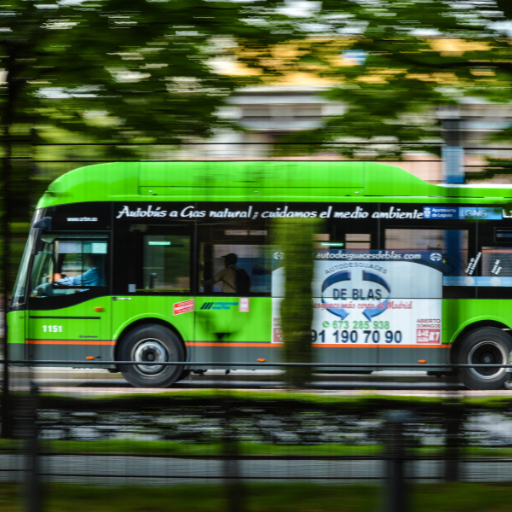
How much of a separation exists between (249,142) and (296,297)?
2.28m

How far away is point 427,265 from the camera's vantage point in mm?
6488

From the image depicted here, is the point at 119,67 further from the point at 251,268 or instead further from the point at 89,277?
the point at 89,277

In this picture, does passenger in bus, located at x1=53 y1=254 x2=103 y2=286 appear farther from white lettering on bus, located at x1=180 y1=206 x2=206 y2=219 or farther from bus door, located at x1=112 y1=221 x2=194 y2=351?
white lettering on bus, located at x1=180 y1=206 x2=206 y2=219

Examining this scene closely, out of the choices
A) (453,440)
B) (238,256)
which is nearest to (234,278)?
(238,256)

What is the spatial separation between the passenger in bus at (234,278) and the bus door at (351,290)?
1.56 m

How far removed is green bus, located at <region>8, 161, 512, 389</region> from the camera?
13.3ft

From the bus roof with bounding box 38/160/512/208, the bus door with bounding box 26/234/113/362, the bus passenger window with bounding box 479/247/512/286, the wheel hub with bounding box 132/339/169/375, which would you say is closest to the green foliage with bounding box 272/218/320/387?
the bus roof with bounding box 38/160/512/208

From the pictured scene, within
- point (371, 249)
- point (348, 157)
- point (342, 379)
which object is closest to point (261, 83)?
point (348, 157)

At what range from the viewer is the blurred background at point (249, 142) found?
11.9 feet

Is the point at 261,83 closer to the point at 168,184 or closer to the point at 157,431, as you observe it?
the point at 168,184

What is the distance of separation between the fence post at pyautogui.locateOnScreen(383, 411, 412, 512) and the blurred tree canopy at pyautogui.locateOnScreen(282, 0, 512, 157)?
6.32 ft

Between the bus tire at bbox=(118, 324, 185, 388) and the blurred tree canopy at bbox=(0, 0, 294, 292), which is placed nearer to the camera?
the blurred tree canopy at bbox=(0, 0, 294, 292)

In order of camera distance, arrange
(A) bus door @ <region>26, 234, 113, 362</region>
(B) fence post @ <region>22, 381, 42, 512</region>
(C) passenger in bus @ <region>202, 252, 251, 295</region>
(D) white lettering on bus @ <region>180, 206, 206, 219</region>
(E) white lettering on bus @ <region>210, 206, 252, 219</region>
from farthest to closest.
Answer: (A) bus door @ <region>26, 234, 113, 362</region> → (C) passenger in bus @ <region>202, 252, 251, 295</region> → (D) white lettering on bus @ <region>180, 206, 206, 219</region> → (E) white lettering on bus @ <region>210, 206, 252, 219</region> → (B) fence post @ <region>22, 381, 42, 512</region>

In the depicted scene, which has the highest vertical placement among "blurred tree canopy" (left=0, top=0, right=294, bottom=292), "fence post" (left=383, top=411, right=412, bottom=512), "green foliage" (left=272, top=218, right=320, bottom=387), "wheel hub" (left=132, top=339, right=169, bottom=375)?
"blurred tree canopy" (left=0, top=0, right=294, bottom=292)
